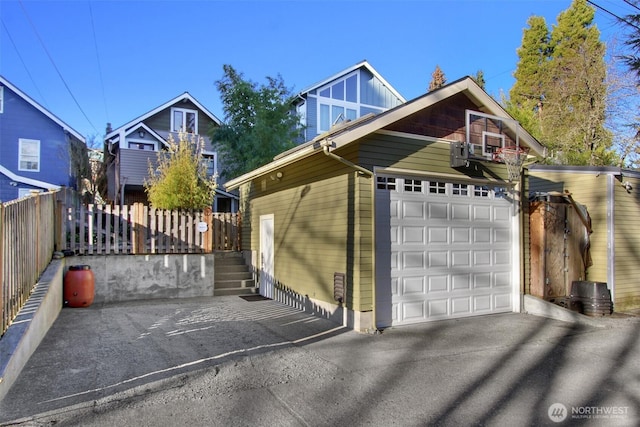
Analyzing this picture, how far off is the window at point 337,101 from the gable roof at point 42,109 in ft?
37.5

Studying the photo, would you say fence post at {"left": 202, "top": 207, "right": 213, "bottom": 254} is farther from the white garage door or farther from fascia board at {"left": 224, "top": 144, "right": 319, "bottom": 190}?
the white garage door

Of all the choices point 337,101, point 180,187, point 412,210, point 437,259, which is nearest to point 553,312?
point 437,259

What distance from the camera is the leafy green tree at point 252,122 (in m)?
15.0

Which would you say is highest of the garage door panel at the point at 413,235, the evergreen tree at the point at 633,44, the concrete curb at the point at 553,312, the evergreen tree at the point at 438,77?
the evergreen tree at the point at 438,77

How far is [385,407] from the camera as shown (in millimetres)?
3650

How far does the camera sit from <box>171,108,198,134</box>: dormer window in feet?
67.8

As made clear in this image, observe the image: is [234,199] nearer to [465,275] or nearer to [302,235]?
[302,235]

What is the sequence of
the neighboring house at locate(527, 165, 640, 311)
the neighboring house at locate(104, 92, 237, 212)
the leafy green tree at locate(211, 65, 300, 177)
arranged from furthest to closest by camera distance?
the neighboring house at locate(104, 92, 237, 212), the leafy green tree at locate(211, 65, 300, 177), the neighboring house at locate(527, 165, 640, 311)

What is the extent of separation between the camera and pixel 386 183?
21.6 ft

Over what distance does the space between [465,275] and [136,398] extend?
5.67 metres

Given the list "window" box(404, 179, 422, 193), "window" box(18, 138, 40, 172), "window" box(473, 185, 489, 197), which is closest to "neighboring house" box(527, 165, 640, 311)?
"window" box(473, 185, 489, 197)

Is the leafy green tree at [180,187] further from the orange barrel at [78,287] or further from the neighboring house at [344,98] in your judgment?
the neighboring house at [344,98]

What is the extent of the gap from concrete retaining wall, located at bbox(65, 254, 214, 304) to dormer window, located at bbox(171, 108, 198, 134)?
12.9 m

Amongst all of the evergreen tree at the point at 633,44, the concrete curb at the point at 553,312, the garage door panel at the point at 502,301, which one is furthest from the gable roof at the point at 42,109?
the evergreen tree at the point at 633,44
